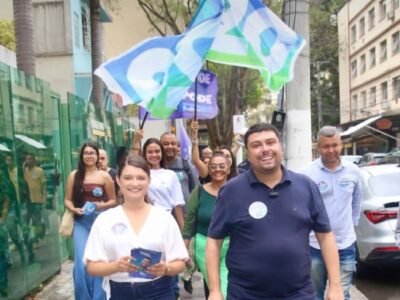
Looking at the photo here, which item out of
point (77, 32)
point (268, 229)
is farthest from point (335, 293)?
point (77, 32)

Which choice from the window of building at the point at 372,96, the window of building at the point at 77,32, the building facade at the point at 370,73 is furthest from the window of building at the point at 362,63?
the window of building at the point at 77,32

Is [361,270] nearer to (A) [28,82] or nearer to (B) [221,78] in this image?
(A) [28,82]

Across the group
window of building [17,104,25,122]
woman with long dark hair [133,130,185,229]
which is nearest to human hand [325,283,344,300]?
woman with long dark hair [133,130,185,229]

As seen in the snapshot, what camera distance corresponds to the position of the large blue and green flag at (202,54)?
5910 millimetres

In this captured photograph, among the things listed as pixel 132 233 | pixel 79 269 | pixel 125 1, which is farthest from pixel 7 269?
pixel 125 1

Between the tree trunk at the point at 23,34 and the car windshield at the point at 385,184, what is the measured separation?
18.3 ft

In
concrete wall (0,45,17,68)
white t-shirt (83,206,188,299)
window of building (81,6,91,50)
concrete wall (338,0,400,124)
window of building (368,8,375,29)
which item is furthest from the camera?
window of building (368,8,375,29)

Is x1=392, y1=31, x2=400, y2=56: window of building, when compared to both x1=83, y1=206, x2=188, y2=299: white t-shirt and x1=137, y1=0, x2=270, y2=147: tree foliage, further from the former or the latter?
x1=83, y1=206, x2=188, y2=299: white t-shirt

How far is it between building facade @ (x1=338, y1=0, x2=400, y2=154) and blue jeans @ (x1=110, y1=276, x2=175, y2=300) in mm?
32908

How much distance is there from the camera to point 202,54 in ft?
19.8

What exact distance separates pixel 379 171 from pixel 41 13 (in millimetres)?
12623

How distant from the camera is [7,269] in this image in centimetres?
600

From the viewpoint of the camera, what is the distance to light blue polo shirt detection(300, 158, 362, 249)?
4910 millimetres

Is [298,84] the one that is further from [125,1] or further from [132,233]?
[125,1]
